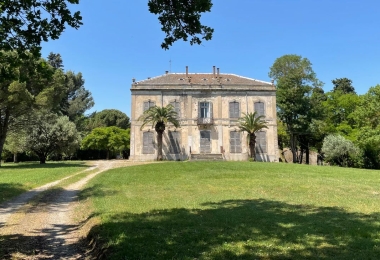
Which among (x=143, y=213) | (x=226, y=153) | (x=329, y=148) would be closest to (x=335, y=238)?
(x=143, y=213)

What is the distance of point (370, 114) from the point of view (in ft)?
110

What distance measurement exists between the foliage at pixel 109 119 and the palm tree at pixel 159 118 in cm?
2838

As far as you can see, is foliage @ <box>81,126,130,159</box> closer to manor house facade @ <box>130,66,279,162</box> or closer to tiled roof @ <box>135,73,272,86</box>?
manor house facade @ <box>130,66,279,162</box>

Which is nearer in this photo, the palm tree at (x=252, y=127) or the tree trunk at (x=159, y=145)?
the palm tree at (x=252, y=127)

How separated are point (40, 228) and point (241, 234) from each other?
5.23m

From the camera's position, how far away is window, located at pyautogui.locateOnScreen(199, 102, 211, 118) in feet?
117

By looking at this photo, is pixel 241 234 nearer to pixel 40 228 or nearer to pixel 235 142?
pixel 40 228

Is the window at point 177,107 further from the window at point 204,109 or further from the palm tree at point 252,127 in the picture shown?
the palm tree at point 252,127

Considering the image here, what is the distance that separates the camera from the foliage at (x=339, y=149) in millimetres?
35125

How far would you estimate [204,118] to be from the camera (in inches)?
1383

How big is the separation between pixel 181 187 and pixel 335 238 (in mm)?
9016

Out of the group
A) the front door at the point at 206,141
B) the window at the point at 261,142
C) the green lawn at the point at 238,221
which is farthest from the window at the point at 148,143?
the green lawn at the point at 238,221

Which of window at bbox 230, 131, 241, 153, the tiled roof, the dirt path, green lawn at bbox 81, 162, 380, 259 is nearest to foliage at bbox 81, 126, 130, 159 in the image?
the tiled roof

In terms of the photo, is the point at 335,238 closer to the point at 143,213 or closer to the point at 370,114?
the point at 143,213
